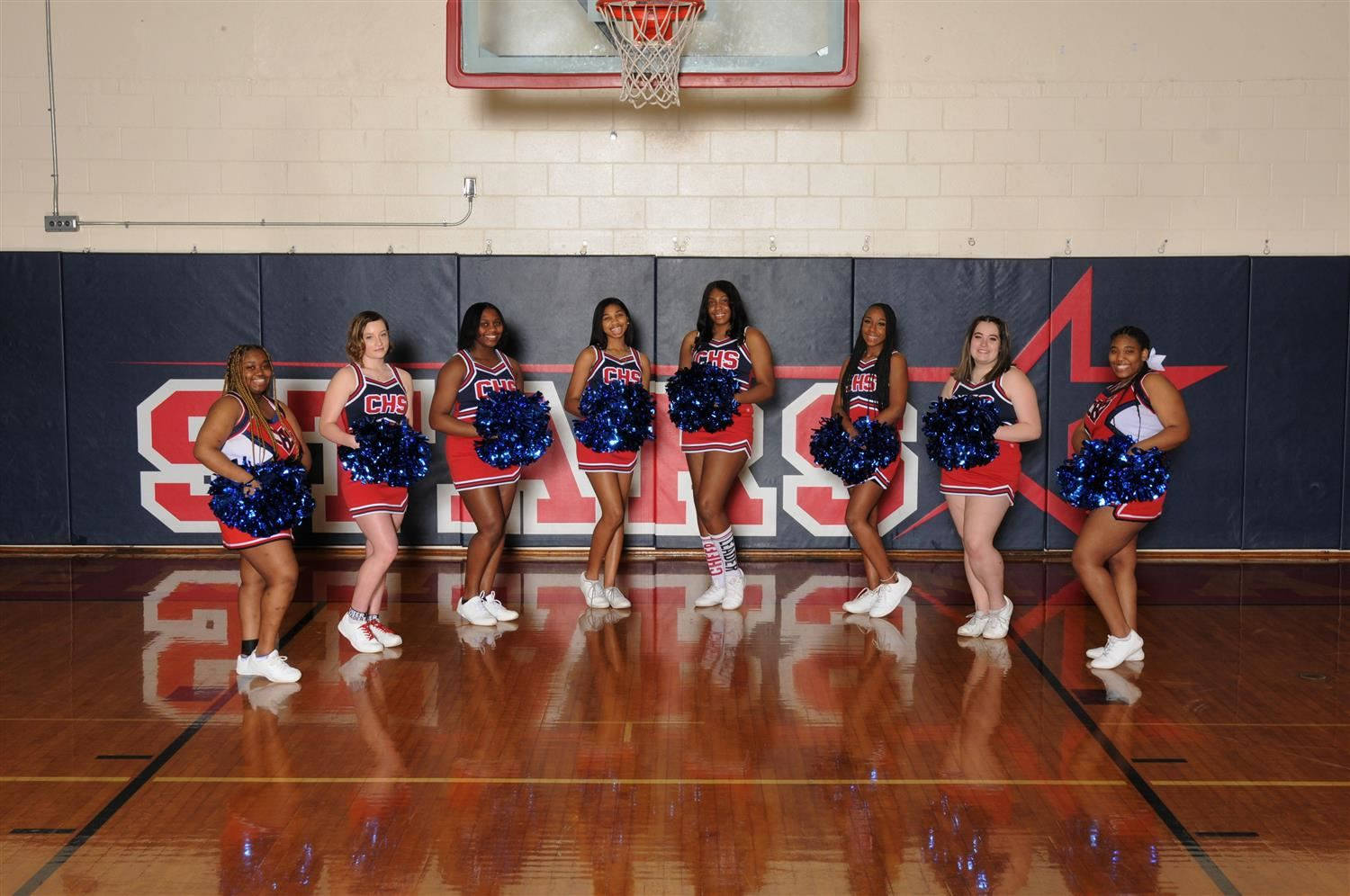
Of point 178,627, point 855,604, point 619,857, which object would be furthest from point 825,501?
point 619,857

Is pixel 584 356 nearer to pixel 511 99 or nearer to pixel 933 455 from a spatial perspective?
pixel 933 455

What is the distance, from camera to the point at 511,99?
7285 millimetres

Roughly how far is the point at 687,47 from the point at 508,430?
7.83ft

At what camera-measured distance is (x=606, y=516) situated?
19.1 ft

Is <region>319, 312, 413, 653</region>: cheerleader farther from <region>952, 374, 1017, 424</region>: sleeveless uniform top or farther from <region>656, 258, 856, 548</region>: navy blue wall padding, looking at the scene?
<region>656, 258, 856, 548</region>: navy blue wall padding

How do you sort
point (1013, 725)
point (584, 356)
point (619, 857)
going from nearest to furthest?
point (619, 857) < point (1013, 725) < point (584, 356)

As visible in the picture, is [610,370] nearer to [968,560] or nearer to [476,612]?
[476,612]

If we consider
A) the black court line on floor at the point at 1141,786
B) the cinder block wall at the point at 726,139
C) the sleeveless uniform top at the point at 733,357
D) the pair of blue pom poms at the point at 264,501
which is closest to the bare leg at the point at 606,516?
the sleeveless uniform top at the point at 733,357

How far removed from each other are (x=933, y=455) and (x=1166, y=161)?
127 inches

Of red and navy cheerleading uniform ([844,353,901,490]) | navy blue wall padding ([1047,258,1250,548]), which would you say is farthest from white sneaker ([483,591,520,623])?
navy blue wall padding ([1047,258,1250,548])

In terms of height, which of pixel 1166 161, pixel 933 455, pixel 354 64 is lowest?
pixel 933 455

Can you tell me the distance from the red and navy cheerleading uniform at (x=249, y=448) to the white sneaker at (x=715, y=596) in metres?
2.13

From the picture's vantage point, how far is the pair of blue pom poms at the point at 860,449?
5.62 m

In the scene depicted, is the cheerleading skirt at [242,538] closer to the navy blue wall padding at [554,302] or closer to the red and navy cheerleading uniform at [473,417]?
the red and navy cheerleading uniform at [473,417]
